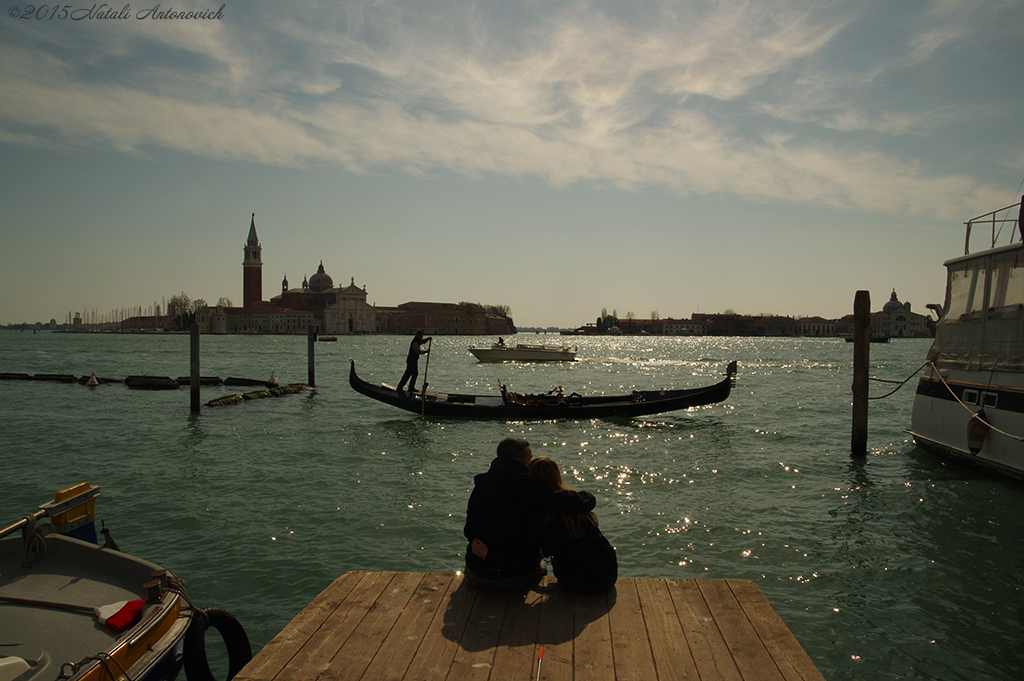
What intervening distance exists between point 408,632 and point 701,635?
1.38m

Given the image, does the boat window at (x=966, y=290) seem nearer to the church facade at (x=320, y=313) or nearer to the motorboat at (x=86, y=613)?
the motorboat at (x=86, y=613)

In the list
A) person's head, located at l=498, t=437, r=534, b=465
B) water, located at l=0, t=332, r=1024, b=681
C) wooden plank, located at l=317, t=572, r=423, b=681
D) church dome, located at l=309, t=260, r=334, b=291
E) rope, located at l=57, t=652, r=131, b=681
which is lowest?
water, located at l=0, t=332, r=1024, b=681

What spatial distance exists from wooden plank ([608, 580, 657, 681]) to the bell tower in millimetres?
138200

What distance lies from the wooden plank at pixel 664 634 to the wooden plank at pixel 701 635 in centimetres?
3

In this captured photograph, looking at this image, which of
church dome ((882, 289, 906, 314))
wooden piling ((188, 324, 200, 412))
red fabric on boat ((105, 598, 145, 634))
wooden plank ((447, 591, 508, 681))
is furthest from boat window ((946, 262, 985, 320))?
church dome ((882, 289, 906, 314))

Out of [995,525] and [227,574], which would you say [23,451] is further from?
[995,525]

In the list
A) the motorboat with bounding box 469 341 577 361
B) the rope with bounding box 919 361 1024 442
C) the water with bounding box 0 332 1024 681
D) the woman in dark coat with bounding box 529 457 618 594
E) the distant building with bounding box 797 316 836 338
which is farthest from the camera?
the distant building with bounding box 797 316 836 338

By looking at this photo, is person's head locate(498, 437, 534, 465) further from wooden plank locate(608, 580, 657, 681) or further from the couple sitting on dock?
wooden plank locate(608, 580, 657, 681)

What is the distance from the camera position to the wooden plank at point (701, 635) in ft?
9.05

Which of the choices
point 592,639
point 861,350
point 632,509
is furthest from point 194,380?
point 592,639

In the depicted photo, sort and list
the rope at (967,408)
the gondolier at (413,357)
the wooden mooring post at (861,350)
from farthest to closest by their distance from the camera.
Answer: the gondolier at (413,357), the wooden mooring post at (861,350), the rope at (967,408)

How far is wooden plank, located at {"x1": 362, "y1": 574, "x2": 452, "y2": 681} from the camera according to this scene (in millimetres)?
2740

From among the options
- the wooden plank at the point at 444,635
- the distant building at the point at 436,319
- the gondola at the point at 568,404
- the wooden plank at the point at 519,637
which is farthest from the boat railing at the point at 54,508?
the distant building at the point at 436,319

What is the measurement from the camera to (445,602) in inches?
133
